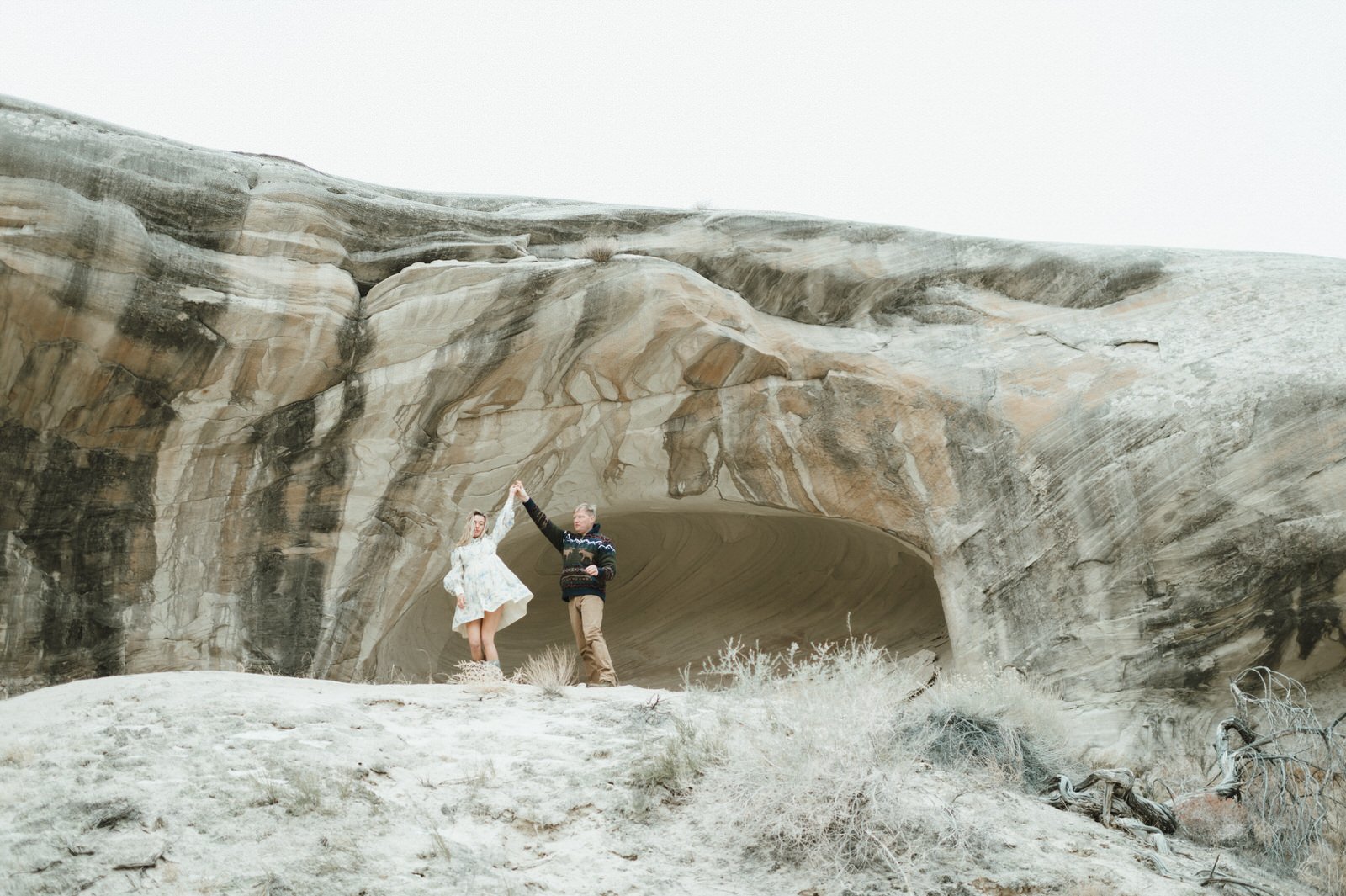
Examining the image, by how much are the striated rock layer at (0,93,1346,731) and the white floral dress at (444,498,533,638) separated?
155 cm

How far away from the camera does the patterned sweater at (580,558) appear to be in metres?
9.30

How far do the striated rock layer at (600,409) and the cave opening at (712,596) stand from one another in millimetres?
663

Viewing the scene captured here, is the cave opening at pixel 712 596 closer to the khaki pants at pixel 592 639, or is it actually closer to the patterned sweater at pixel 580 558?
the patterned sweater at pixel 580 558

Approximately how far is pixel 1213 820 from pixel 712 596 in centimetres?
728

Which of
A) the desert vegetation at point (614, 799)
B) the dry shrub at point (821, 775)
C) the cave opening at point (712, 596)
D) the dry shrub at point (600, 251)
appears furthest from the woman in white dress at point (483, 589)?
the dry shrub at point (821, 775)

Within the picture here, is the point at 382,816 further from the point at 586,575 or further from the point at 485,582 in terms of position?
the point at 586,575

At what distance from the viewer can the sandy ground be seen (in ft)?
15.4

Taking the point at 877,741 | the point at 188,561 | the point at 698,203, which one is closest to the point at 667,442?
the point at 698,203

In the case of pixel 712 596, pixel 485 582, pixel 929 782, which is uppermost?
pixel 929 782

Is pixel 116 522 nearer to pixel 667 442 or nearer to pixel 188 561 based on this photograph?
pixel 188 561

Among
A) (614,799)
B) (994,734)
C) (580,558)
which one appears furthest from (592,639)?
(614,799)

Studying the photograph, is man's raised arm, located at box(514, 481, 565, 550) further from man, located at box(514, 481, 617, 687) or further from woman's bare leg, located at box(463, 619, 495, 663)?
woman's bare leg, located at box(463, 619, 495, 663)

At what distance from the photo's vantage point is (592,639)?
9062 millimetres

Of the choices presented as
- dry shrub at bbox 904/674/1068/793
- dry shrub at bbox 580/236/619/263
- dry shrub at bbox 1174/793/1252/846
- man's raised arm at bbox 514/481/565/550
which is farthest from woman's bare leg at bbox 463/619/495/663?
dry shrub at bbox 1174/793/1252/846
